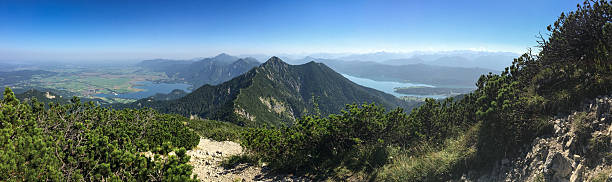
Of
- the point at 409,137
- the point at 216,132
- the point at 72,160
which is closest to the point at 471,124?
the point at 409,137

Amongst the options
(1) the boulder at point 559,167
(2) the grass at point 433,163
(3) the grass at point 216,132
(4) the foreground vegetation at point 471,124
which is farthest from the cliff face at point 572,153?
(3) the grass at point 216,132

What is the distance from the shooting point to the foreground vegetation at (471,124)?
6.32m

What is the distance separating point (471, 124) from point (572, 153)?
13.3 ft

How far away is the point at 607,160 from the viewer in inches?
177

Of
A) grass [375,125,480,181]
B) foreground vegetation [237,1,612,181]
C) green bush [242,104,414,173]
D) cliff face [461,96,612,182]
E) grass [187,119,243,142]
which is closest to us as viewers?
cliff face [461,96,612,182]

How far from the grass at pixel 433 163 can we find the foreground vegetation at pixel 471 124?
0.03m

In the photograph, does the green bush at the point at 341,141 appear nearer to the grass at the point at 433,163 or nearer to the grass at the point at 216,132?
the grass at the point at 433,163

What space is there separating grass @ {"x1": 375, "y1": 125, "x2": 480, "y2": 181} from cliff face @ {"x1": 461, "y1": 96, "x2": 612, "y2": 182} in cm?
90

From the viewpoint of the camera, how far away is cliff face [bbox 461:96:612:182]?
15.2 ft

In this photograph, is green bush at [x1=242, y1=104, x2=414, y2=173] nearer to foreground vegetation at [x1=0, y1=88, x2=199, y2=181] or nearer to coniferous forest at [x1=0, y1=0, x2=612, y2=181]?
coniferous forest at [x1=0, y1=0, x2=612, y2=181]

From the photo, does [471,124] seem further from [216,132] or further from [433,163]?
[216,132]

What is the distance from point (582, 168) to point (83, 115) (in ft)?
66.0

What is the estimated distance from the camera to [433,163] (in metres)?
7.25

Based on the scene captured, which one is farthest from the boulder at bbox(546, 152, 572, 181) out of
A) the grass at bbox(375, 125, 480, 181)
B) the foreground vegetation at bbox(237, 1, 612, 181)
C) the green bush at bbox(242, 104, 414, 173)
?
the green bush at bbox(242, 104, 414, 173)
